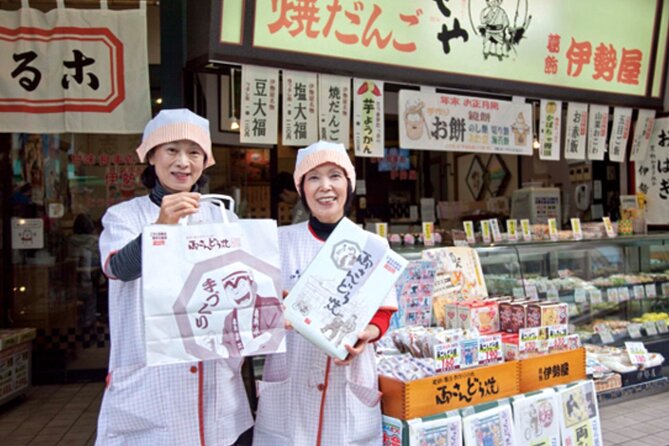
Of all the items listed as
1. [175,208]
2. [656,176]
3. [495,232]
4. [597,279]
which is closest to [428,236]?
[495,232]

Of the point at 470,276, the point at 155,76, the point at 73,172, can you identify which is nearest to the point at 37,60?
the point at 155,76

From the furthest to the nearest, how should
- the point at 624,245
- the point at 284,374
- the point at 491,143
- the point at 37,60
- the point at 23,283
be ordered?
1. the point at 23,283
2. the point at 624,245
3. the point at 491,143
4. the point at 37,60
5. the point at 284,374

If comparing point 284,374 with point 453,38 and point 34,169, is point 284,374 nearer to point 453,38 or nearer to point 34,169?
point 453,38

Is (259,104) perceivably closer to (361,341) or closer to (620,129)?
(361,341)

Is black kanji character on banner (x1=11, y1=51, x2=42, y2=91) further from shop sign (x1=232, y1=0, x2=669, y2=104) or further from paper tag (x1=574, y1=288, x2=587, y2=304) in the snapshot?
paper tag (x1=574, y1=288, x2=587, y2=304)

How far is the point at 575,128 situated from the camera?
269 inches

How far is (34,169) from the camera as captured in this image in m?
7.73

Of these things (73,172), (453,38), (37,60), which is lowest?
(73,172)

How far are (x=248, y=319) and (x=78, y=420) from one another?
16.0 ft

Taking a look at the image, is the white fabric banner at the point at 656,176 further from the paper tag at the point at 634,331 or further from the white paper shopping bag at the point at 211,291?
the white paper shopping bag at the point at 211,291

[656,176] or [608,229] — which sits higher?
[656,176]

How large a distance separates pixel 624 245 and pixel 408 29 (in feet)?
12.8

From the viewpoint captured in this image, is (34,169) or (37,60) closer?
(37,60)

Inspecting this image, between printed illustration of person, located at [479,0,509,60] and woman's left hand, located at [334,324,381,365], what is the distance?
435cm
